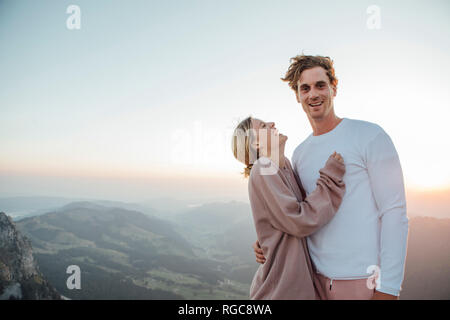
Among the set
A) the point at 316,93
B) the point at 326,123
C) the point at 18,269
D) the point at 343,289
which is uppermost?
the point at 316,93

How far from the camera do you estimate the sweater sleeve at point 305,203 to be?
228cm

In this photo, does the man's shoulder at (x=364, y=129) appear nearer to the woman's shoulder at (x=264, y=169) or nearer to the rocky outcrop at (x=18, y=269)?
the woman's shoulder at (x=264, y=169)

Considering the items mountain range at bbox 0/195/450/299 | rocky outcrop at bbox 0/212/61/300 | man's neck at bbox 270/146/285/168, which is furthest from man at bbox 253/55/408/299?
mountain range at bbox 0/195/450/299

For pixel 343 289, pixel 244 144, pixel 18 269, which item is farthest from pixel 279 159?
pixel 18 269

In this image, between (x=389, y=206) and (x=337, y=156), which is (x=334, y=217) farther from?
(x=337, y=156)

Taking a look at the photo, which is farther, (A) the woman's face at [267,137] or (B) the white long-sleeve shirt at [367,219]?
(A) the woman's face at [267,137]

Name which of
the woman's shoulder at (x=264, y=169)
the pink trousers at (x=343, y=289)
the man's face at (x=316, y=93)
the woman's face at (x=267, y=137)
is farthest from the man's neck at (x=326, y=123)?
the pink trousers at (x=343, y=289)

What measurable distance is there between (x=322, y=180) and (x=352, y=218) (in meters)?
0.46

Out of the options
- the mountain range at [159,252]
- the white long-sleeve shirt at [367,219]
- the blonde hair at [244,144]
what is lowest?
the mountain range at [159,252]

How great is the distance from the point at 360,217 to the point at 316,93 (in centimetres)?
133

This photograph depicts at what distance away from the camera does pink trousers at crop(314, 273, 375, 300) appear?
7.48ft

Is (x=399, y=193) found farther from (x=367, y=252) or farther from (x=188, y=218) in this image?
(x=188, y=218)

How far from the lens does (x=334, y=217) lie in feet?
8.14

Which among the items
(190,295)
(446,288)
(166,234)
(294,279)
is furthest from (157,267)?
(294,279)
